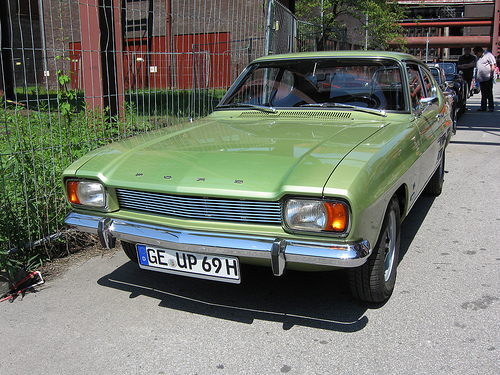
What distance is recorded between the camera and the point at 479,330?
103 inches

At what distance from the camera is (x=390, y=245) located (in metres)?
3.00

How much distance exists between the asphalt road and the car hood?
812 millimetres

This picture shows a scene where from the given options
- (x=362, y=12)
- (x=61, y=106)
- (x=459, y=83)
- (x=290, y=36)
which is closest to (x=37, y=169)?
(x=61, y=106)

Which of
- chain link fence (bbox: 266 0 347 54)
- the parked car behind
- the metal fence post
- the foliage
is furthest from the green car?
the parked car behind

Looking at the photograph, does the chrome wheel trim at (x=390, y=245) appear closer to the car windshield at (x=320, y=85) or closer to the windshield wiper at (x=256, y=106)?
the car windshield at (x=320, y=85)

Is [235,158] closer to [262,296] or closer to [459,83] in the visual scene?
[262,296]

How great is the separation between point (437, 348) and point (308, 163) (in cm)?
116

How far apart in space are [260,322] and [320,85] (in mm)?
2047

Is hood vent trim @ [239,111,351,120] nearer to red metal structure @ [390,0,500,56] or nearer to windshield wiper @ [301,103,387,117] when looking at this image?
windshield wiper @ [301,103,387,117]

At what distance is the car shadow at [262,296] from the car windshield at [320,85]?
1.29 meters

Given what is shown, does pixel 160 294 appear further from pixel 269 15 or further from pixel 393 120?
pixel 269 15

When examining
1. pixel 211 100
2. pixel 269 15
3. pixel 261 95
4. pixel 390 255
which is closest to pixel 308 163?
pixel 390 255

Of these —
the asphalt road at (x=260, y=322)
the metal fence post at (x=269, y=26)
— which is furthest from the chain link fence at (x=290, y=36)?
the asphalt road at (x=260, y=322)

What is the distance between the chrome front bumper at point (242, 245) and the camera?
7.63 feet
